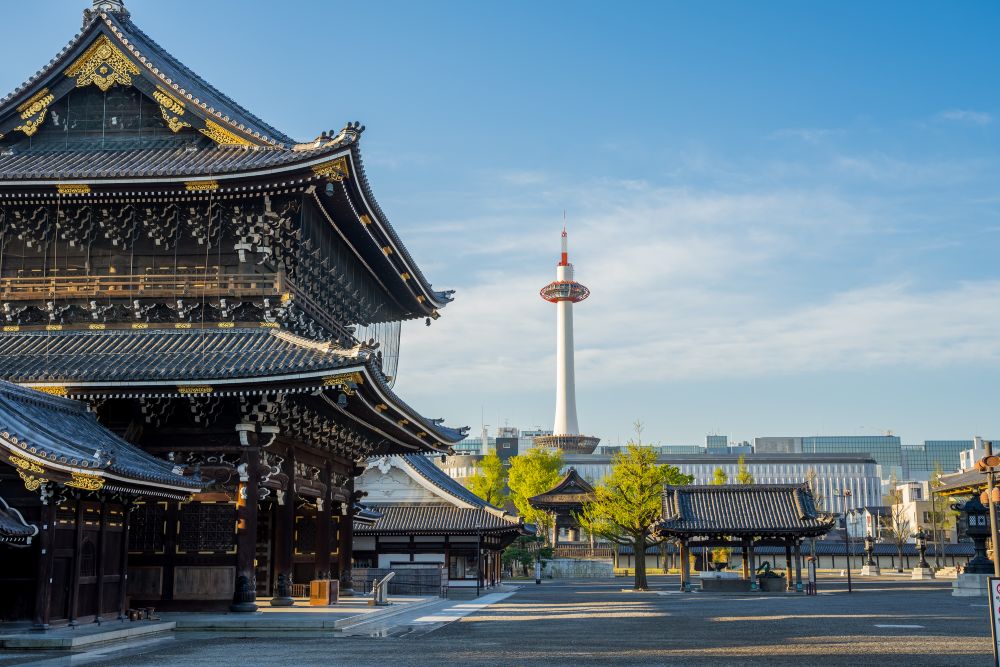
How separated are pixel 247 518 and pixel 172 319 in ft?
20.7

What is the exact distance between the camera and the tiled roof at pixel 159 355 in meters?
23.9

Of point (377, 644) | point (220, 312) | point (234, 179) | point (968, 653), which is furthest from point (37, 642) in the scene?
point (968, 653)

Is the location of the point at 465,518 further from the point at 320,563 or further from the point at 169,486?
the point at 169,486

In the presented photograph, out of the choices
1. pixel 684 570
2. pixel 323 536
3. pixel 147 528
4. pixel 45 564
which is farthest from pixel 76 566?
pixel 684 570

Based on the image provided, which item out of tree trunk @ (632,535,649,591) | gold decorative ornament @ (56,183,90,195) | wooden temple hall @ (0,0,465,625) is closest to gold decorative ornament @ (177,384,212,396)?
wooden temple hall @ (0,0,465,625)

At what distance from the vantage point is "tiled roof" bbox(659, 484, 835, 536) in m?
50.5

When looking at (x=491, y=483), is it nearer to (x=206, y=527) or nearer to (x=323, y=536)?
(x=323, y=536)

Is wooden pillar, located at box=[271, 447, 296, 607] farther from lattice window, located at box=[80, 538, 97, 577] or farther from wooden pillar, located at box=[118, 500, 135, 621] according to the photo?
lattice window, located at box=[80, 538, 97, 577]

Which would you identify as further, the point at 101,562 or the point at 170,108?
the point at 170,108

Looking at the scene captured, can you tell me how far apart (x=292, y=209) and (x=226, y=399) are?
577cm

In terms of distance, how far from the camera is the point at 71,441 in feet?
68.5

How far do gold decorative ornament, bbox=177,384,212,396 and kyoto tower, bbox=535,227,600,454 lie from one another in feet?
463

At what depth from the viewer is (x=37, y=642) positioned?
18953 millimetres

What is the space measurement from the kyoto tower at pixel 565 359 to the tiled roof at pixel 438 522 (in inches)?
4282
